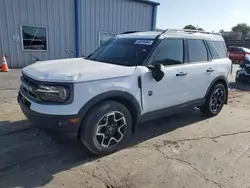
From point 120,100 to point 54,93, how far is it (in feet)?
3.34

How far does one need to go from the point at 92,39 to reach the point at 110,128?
1097cm

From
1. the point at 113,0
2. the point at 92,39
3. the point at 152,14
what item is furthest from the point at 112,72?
the point at 152,14

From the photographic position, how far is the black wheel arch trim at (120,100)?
3.06m

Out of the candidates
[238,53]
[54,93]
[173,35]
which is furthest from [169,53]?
[238,53]

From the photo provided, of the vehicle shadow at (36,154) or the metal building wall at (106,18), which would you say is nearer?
the vehicle shadow at (36,154)

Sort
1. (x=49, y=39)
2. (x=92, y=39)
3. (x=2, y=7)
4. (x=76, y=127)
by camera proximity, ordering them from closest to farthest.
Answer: (x=76, y=127) < (x=2, y=7) < (x=49, y=39) < (x=92, y=39)

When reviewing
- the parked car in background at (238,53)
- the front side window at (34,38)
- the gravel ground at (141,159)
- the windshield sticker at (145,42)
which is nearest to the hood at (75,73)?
the windshield sticker at (145,42)

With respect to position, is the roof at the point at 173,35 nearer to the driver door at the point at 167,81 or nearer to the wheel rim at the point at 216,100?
the driver door at the point at 167,81

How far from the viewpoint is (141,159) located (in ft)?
11.2

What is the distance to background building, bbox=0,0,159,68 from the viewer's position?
11086 mm

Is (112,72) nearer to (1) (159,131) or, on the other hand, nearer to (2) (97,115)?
(2) (97,115)

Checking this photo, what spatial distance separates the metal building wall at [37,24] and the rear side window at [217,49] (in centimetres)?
936

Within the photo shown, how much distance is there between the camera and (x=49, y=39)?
12.3 meters

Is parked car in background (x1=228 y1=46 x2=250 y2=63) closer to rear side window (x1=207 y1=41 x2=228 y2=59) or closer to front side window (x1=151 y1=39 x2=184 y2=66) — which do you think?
rear side window (x1=207 y1=41 x2=228 y2=59)
